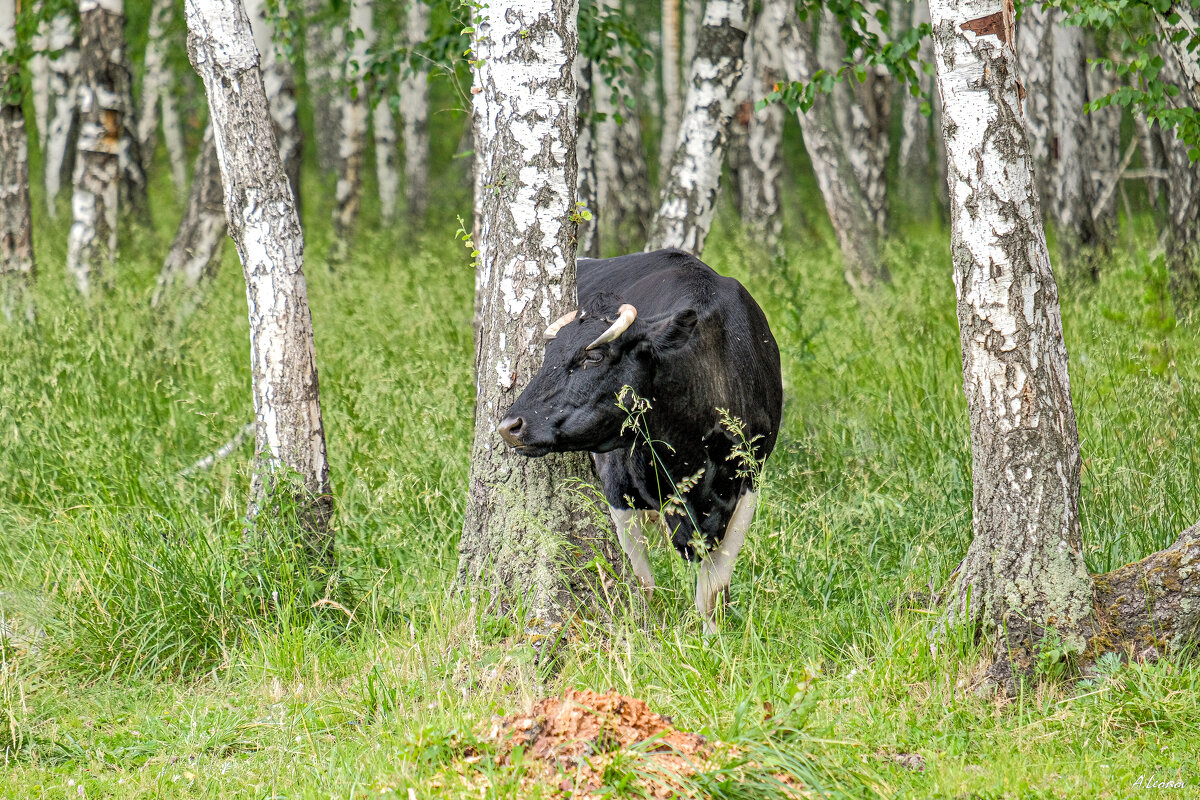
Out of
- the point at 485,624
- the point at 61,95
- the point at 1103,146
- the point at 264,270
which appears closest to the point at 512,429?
the point at 485,624

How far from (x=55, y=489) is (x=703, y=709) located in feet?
11.8

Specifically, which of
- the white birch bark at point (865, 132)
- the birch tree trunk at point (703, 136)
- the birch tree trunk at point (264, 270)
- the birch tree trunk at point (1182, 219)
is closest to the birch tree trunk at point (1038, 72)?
the birch tree trunk at point (1182, 219)

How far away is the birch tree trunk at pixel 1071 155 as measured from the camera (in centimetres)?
1027

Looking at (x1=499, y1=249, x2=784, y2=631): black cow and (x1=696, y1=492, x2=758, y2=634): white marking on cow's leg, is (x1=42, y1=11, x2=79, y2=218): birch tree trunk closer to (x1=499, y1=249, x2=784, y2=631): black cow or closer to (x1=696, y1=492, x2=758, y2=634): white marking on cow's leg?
(x1=499, y1=249, x2=784, y2=631): black cow

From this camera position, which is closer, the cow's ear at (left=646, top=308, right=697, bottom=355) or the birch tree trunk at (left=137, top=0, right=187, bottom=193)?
the cow's ear at (left=646, top=308, right=697, bottom=355)

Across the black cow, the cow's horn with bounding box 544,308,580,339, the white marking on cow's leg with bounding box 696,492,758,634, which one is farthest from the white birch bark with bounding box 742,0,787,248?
the cow's horn with bounding box 544,308,580,339

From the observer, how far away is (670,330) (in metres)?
4.12

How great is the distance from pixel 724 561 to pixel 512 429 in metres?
1.18

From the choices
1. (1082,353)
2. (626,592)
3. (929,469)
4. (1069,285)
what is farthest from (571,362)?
(1069,285)

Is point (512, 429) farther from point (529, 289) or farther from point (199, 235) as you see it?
point (199, 235)

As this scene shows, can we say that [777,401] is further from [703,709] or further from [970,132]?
[703,709]

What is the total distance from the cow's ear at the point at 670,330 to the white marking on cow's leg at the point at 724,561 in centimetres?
69

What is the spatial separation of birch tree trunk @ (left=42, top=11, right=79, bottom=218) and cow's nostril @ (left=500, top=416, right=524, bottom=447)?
7.89 meters

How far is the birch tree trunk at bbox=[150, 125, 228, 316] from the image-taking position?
321 inches
